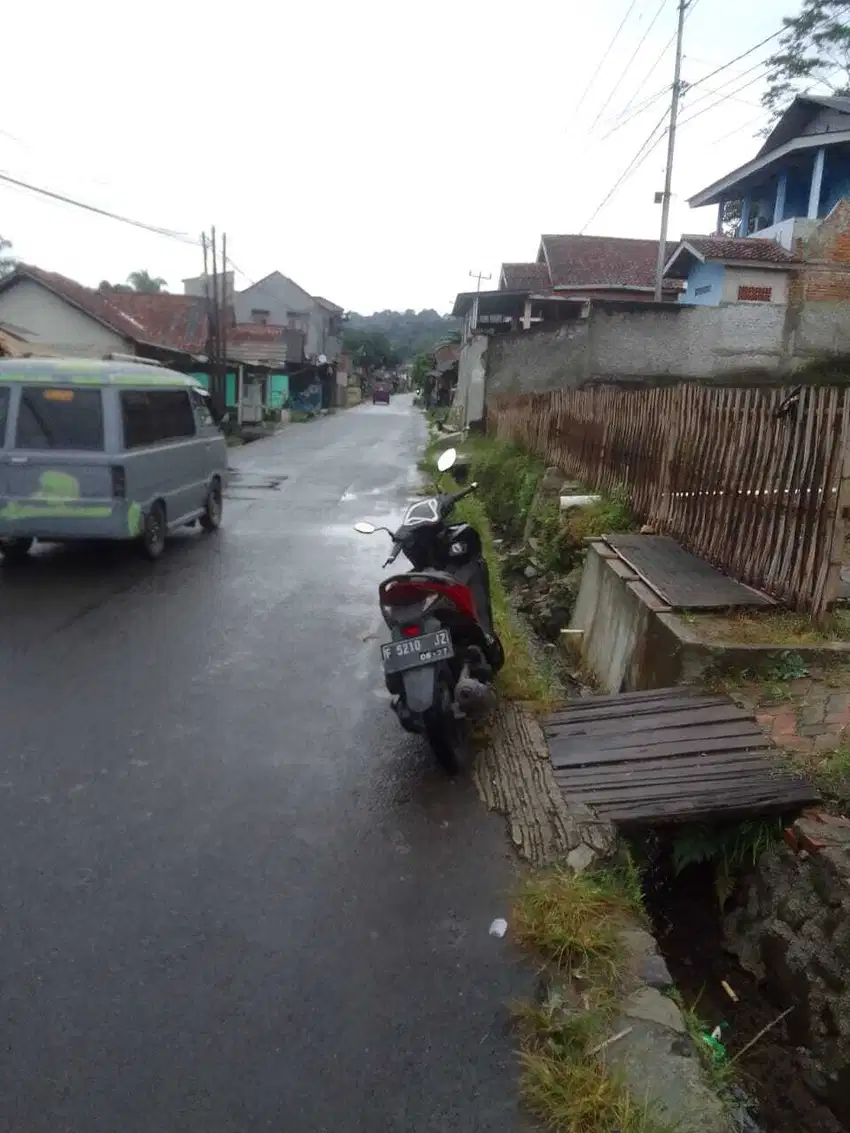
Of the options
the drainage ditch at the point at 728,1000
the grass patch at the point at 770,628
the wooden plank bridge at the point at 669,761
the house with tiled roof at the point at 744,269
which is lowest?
the drainage ditch at the point at 728,1000

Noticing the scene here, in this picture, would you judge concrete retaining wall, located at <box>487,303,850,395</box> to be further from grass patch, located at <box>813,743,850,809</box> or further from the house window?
grass patch, located at <box>813,743,850,809</box>

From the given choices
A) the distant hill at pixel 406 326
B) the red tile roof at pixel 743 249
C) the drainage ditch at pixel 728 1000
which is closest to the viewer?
the drainage ditch at pixel 728 1000

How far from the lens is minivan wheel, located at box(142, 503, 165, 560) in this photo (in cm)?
891

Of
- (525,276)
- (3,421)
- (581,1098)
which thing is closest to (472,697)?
(581,1098)

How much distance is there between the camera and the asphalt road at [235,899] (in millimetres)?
2410

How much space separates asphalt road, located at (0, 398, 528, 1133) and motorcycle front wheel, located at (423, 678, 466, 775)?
0.11 meters

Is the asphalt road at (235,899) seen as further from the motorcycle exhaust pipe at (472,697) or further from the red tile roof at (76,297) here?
the red tile roof at (76,297)

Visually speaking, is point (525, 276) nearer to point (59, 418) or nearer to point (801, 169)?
point (801, 169)

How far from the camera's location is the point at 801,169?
24031 mm

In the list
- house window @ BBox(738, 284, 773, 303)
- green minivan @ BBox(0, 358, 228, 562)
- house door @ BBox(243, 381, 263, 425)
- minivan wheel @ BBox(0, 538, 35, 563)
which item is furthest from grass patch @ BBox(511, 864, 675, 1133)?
house door @ BBox(243, 381, 263, 425)

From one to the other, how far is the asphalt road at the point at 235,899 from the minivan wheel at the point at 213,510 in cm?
448

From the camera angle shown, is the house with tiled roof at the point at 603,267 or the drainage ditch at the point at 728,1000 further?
the house with tiled roof at the point at 603,267

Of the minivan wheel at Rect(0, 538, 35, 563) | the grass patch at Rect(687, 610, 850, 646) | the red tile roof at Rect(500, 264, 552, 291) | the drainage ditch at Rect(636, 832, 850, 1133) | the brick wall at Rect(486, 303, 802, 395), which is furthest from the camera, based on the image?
the red tile roof at Rect(500, 264, 552, 291)

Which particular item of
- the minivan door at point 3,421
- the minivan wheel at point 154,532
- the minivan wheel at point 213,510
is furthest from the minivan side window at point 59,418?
the minivan wheel at point 213,510
